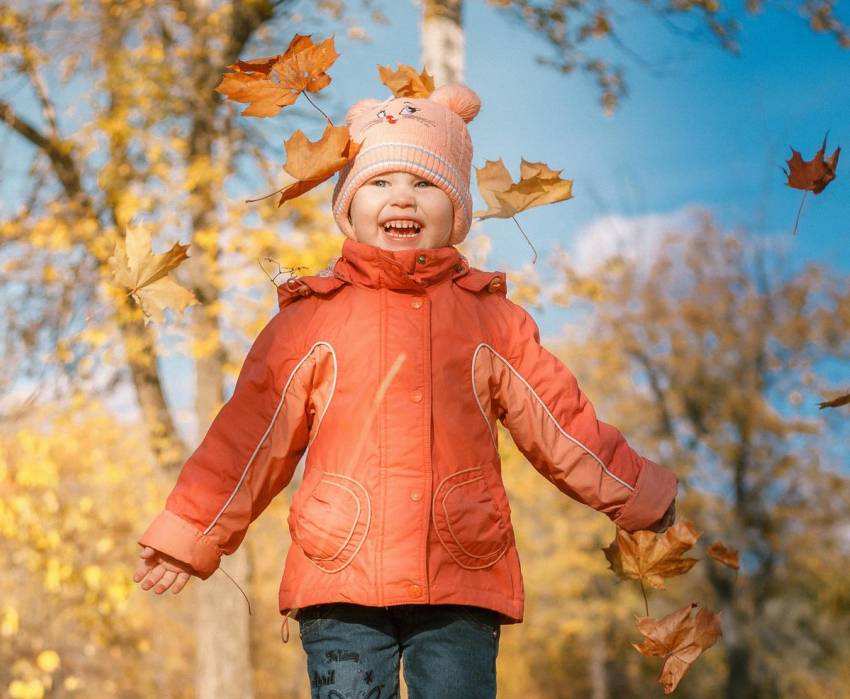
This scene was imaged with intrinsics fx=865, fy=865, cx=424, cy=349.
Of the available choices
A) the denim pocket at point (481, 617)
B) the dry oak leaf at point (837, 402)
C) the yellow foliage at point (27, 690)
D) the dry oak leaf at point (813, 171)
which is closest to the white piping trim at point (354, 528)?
the denim pocket at point (481, 617)

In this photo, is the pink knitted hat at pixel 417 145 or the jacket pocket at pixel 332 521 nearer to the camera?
the jacket pocket at pixel 332 521

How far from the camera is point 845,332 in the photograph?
14.5m

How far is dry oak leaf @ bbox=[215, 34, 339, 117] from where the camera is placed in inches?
82.0

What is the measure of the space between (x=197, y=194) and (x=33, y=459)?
7.70 ft

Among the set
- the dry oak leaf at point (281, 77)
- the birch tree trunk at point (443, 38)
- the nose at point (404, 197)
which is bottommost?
the birch tree trunk at point (443, 38)

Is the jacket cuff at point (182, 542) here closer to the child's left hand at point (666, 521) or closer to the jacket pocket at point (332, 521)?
the jacket pocket at point (332, 521)

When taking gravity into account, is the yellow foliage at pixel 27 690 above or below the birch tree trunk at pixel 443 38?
below

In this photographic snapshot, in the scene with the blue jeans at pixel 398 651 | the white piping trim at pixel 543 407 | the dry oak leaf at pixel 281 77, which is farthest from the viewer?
the dry oak leaf at pixel 281 77

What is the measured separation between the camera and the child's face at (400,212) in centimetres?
203

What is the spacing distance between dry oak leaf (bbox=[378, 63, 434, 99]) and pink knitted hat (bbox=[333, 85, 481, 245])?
4.0 inches

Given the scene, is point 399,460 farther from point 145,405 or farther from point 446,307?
point 145,405

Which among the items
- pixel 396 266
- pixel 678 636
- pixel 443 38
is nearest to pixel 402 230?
pixel 396 266

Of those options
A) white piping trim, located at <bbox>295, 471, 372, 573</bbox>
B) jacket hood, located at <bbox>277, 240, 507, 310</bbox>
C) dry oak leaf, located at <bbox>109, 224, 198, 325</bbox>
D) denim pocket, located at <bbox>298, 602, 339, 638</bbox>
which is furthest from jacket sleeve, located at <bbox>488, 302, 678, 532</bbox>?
dry oak leaf, located at <bbox>109, 224, 198, 325</bbox>

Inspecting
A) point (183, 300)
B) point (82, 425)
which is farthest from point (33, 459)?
point (183, 300)
